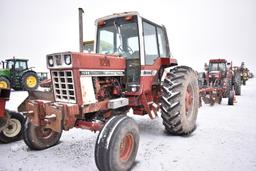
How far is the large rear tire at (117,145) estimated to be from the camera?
106 inches

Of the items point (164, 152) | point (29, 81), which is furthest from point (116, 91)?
point (29, 81)

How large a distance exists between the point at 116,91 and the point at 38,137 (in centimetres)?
153

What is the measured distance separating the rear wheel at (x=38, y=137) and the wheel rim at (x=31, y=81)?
1082 centimetres

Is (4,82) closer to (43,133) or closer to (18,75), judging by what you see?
(18,75)

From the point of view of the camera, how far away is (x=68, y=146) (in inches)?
160

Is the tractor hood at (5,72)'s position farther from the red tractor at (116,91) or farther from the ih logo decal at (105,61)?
the ih logo decal at (105,61)

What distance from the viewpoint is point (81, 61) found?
3.23 meters

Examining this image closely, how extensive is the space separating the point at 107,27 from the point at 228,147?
3126 millimetres

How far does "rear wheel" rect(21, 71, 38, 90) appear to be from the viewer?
44.8 feet

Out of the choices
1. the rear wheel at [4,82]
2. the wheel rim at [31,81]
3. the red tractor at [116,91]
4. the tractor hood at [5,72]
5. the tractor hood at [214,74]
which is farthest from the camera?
the tractor hood at [5,72]

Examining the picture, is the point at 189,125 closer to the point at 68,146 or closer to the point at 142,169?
the point at 142,169

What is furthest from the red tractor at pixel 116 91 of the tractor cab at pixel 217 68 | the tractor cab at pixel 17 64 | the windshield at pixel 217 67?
the tractor cab at pixel 17 64

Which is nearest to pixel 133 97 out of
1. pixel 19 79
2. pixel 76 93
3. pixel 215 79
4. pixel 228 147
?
pixel 76 93

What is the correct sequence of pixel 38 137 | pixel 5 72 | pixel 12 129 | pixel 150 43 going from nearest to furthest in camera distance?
pixel 38 137
pixel 12 129
pixel 150 43
pixel 5 72
